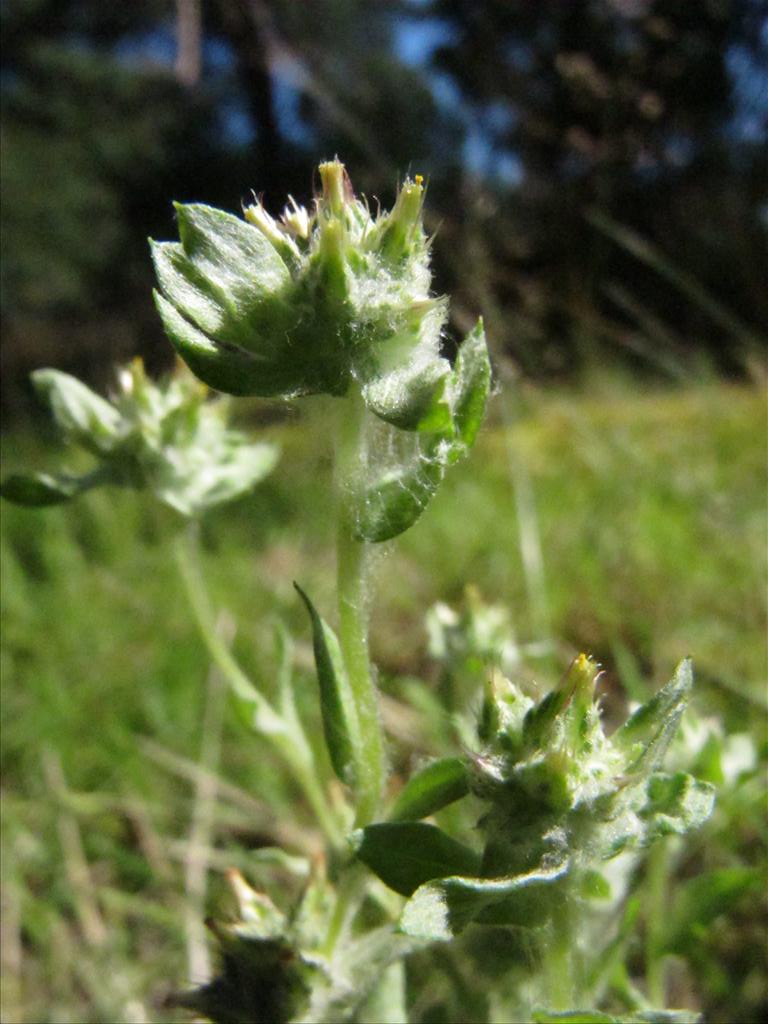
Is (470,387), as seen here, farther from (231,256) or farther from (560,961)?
(560,961)

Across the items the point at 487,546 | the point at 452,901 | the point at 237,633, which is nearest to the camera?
the point at 452,901

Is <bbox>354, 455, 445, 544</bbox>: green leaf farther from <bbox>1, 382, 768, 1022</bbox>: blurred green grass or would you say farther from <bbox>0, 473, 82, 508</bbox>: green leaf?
<bbox>0, 473, 82, 508</bbox>: green leaf

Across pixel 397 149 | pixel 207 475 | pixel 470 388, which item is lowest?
pixel 470 388

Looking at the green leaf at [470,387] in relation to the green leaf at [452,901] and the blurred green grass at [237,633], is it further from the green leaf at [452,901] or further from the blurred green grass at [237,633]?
the green leaf at [452,901]

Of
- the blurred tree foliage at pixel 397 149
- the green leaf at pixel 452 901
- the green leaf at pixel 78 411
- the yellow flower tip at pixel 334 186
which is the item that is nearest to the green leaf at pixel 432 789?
the green leaf at pixel 452 901

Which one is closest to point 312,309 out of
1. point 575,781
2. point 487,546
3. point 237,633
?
point 575,781

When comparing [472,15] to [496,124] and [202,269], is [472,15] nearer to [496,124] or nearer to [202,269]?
[496,124]
